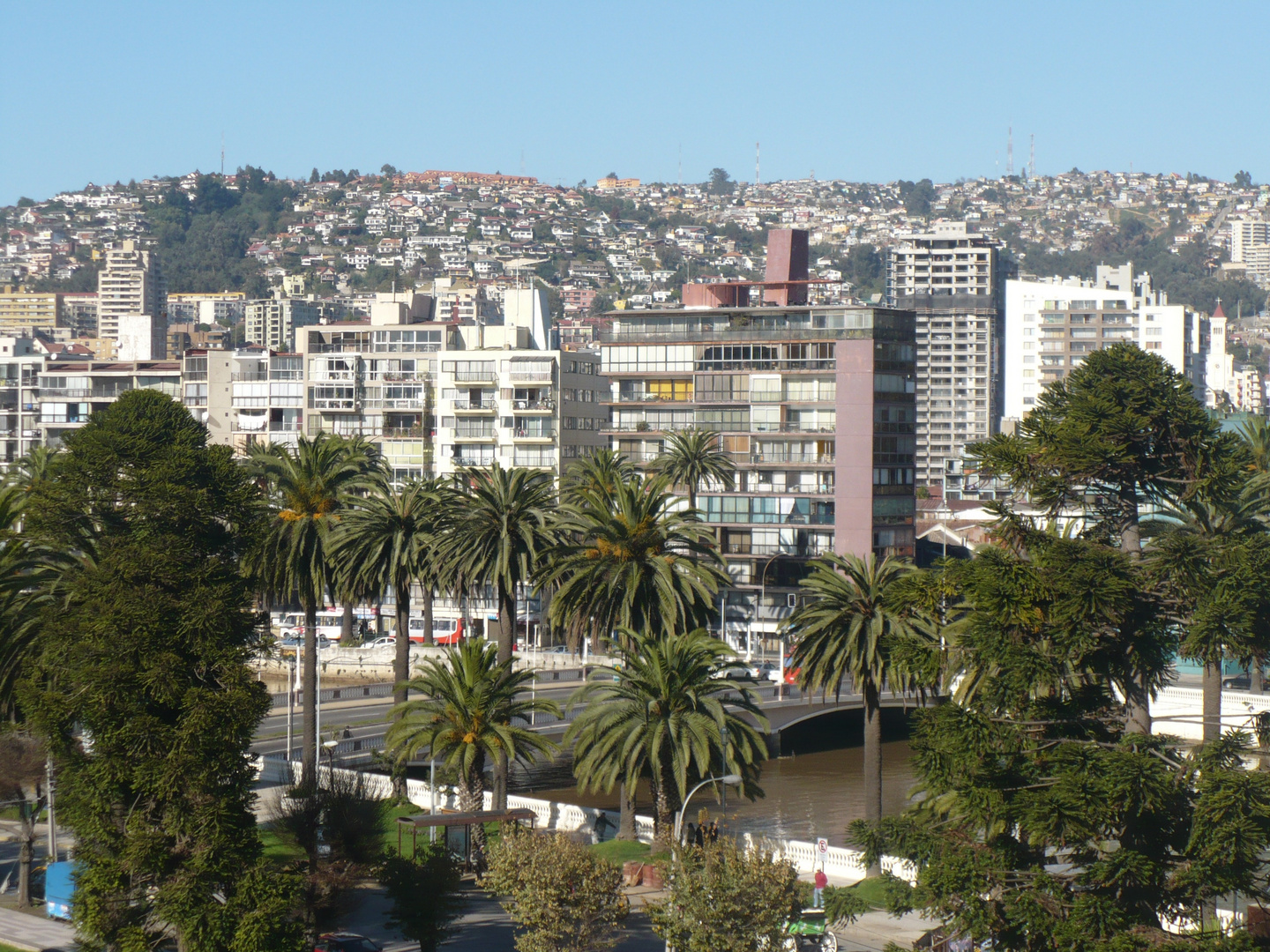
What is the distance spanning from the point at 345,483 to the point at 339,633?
6223 centimetres

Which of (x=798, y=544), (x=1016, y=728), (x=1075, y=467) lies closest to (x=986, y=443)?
(x=1075, y=467)

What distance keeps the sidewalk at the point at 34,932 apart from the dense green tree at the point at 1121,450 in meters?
27.4

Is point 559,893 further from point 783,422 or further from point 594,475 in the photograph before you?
point 783,422

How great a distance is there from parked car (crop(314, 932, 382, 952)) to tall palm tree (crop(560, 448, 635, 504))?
80.9 feet

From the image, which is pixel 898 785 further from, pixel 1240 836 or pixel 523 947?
pixel 1240 836

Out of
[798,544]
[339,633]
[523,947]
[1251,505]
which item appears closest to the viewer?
[523,947]

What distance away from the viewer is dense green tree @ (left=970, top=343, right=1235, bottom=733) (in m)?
34.3

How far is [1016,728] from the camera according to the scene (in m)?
33.2

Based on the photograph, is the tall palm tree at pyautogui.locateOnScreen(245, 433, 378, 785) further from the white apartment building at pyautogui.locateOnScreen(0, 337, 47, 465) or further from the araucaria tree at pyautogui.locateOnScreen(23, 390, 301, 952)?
the white apartment building at pyautogui.locateOnScreen(0, 337, 47, 465)

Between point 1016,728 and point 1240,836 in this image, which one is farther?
point 1016,728

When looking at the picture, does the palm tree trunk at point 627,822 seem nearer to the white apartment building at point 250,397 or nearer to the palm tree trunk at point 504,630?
the palm tree trunk at point 504,630

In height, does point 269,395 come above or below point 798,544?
above

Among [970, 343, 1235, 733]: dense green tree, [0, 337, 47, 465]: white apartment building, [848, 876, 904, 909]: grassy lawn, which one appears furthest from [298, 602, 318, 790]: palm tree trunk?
[0, 337, 47, 465]: white apartment building

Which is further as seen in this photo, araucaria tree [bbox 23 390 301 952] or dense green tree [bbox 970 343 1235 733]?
araucaria tree [bbox 23 390 301 952]
